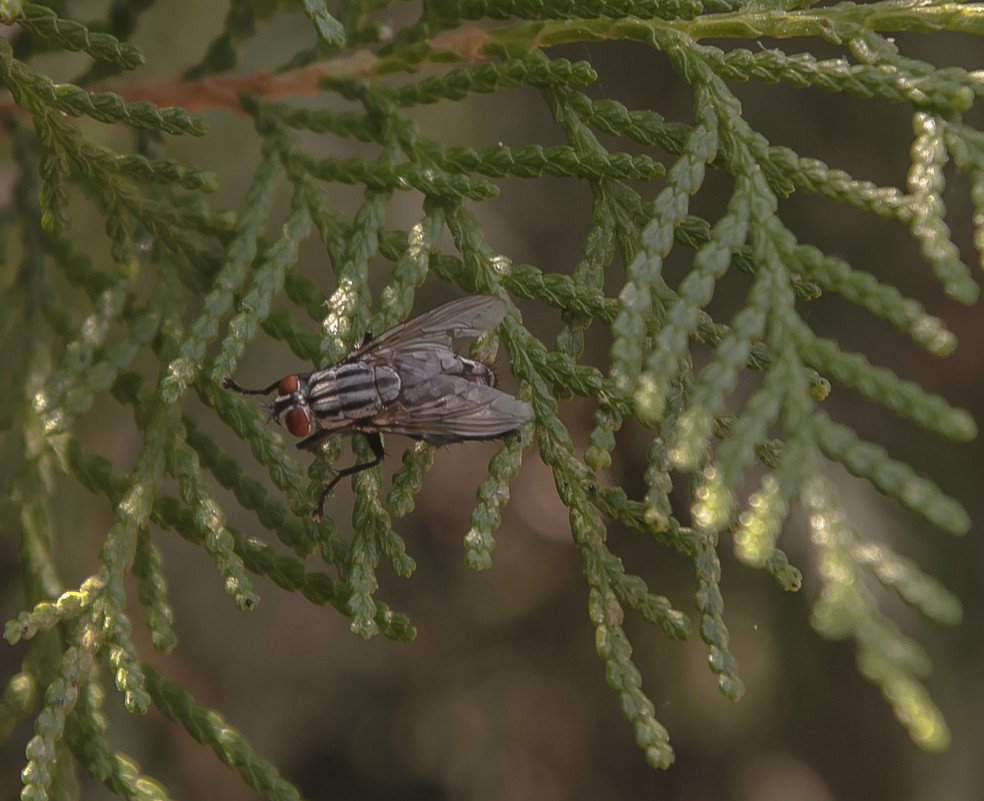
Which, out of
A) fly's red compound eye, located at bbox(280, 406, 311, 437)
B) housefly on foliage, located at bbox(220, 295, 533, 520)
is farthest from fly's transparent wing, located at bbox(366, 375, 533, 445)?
fly's red compound eye, located at bbox(280, 406, 311, 437)

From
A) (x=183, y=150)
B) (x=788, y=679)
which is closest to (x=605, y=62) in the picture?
(x=183, y=150)

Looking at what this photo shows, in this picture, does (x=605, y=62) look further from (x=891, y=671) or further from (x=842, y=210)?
(x=891, y=671)

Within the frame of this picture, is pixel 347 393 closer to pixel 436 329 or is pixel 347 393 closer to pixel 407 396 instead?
pixel 407 396

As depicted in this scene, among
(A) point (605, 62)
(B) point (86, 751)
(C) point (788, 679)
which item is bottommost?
(C) point (788, 679)

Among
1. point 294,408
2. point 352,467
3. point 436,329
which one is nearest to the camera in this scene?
point 352,467

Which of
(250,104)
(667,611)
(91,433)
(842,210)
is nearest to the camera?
(667,611)

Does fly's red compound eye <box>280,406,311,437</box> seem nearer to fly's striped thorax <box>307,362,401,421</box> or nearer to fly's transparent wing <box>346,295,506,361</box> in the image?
fly's striped thorax <box>307,362,401,421</box>

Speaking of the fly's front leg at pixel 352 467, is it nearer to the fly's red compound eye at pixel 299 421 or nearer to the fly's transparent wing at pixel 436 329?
the fly's red compound eye at pixel 299 421

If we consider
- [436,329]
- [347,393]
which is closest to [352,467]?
[347,393]
